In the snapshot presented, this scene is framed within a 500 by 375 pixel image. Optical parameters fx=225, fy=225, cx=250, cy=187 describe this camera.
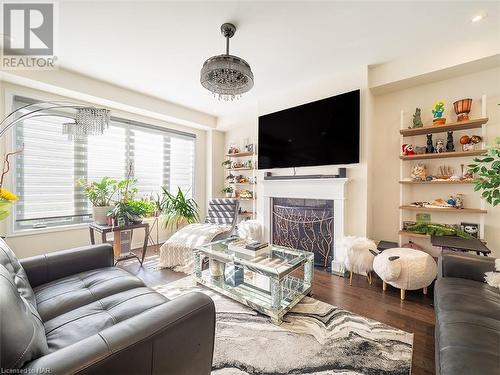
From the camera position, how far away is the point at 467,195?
2.55 metres

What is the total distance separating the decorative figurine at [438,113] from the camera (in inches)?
101

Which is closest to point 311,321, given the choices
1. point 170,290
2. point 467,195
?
point 170,290

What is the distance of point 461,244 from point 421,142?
4.29 ft

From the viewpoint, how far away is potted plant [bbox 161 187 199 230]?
3973 millimetres

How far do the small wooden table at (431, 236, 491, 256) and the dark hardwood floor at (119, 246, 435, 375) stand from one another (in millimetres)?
516

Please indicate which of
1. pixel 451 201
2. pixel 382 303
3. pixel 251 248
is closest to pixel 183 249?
pixel 251 248

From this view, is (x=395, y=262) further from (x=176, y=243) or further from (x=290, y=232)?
(x=176, y=243)

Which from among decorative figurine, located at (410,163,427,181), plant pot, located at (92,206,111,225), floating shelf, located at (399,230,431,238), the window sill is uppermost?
decorative figurine, located at (410,163,427,181)

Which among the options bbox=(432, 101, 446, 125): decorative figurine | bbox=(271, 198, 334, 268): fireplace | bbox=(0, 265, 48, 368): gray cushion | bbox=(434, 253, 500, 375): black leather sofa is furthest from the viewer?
bbox=(271, 198, 334, 268): fireplace

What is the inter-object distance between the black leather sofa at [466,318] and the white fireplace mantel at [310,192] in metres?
1.14

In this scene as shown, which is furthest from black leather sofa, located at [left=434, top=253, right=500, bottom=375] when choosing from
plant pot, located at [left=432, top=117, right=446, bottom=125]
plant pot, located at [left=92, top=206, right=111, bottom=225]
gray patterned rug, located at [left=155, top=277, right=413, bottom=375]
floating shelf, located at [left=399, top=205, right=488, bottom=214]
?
plant pot, located at [left=92, top=206, right=111, bottom=225]

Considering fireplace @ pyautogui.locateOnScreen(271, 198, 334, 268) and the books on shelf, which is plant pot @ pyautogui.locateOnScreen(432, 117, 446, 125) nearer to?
fireplace @ pyautogui.locateOnScreen(271, 198, 334, 268)

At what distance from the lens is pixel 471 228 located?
8.13ft

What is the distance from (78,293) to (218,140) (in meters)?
3.95
